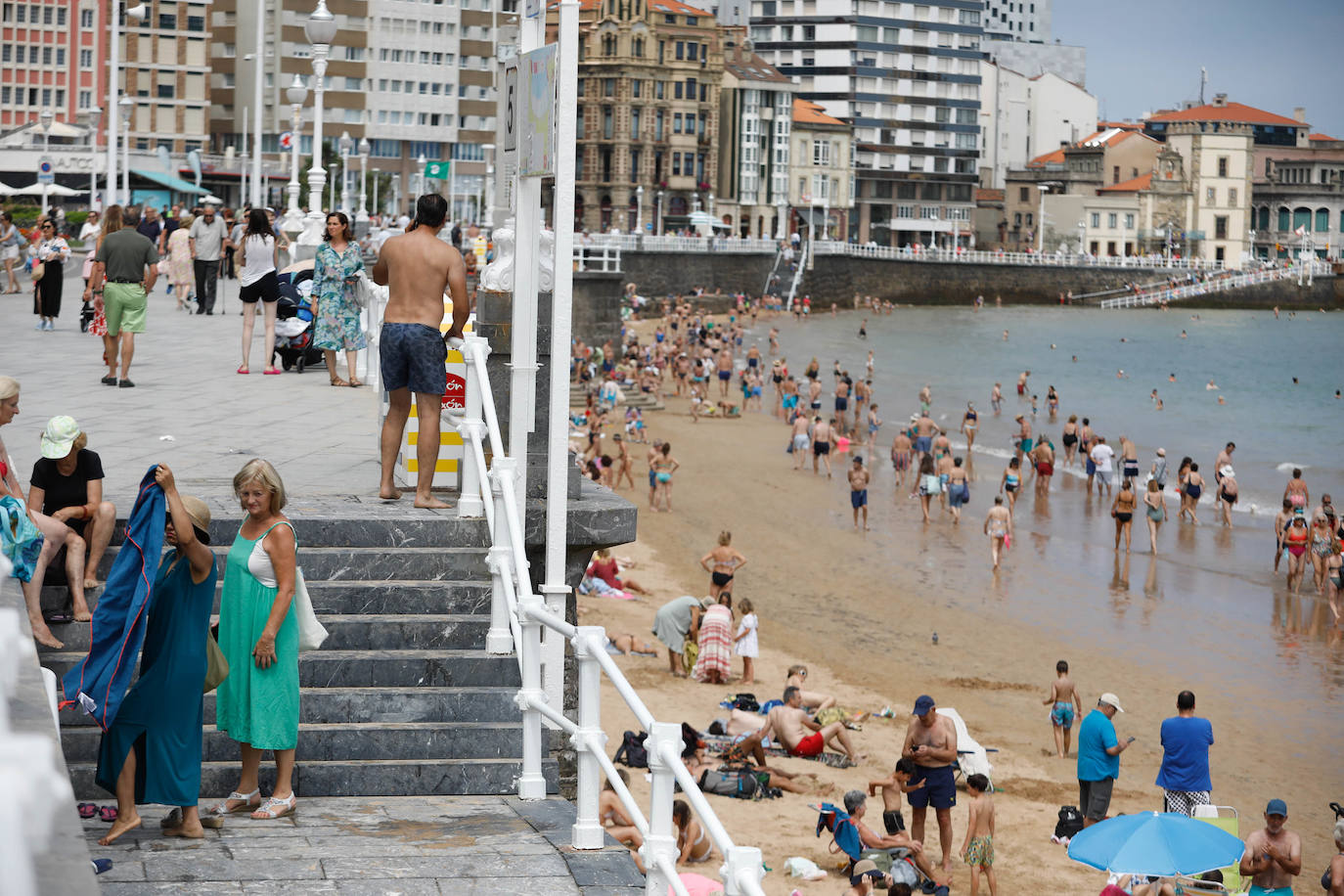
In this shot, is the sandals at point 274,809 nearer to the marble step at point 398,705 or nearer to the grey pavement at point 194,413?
the marble step at point 398,705

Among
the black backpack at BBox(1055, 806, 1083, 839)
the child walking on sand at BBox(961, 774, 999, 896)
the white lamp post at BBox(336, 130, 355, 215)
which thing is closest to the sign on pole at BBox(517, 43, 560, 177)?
the child walking on sand at BBox(961, 774, 999, 896)

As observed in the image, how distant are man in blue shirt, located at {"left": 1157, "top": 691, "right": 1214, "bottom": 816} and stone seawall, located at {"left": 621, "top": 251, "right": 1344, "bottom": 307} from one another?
6038 cm

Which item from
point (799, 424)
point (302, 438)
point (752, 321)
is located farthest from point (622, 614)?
point (752, 321)

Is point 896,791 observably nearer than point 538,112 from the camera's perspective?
No

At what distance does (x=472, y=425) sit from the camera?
7.52 metres

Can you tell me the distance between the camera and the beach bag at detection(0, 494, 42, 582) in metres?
5.99

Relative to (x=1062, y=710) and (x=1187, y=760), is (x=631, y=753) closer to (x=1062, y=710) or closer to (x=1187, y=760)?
(x=1187, y=760)

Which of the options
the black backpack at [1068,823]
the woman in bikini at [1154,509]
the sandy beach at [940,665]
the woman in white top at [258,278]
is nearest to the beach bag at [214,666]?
the sandy beach at [940,665]

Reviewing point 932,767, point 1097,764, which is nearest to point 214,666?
point 932,767

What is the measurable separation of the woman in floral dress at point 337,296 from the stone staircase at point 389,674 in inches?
206

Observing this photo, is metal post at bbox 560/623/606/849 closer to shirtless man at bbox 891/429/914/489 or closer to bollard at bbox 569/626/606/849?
bollard at bbox 569/626/606/849

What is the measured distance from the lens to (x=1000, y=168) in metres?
118

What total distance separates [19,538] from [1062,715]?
9.38 meters

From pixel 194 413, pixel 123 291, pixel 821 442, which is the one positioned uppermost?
pixel 123 291
